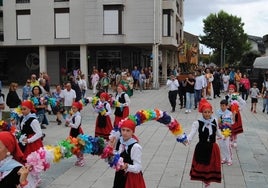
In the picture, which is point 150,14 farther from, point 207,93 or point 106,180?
point 106,180

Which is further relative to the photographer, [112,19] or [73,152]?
[112,19]

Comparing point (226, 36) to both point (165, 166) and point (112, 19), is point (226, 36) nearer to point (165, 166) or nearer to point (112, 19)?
point (112, 19)

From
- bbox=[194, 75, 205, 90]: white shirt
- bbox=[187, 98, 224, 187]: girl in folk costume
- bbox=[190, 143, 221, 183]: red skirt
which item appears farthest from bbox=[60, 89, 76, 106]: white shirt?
bbox=[190, 143, 221, 183]: red skirt

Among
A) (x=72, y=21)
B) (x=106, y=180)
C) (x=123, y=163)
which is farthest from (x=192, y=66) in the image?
(x=123, y=163)

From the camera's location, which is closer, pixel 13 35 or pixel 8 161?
pixel 8 161

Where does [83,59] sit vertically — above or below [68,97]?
above

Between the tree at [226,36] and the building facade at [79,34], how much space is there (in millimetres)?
26084

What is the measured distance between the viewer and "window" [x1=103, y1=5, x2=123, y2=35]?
35.4 meters

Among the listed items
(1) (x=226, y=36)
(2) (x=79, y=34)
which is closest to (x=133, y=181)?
(2) (x=79, y=34)

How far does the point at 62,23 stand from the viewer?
37062mm

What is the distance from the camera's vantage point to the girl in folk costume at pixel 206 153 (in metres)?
7.52

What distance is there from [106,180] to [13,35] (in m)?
31.8

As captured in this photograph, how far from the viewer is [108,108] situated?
11828mm

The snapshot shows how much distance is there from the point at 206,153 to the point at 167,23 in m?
32.5
